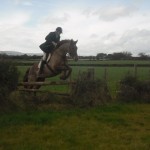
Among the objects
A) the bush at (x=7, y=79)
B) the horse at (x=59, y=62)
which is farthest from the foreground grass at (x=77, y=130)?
the horse at (x=59, y=62)

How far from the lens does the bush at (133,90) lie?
1738 centimetres

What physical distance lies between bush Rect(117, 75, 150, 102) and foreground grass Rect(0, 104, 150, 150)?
8.90 feet

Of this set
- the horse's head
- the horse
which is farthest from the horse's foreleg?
the horse's head

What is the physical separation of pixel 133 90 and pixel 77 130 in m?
7.19

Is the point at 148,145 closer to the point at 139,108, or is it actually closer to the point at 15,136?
the point at 15,136

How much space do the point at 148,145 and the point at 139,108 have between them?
6.34 meters

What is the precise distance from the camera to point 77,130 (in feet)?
35.3

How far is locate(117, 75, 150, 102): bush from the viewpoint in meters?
17.4

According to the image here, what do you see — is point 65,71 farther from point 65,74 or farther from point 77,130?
point 77,130

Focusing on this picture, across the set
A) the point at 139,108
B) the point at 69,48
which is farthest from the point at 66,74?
the point at 139,108

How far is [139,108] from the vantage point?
15469 millimetres

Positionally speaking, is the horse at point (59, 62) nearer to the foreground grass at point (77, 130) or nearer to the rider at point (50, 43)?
the rider at point (50, 43)

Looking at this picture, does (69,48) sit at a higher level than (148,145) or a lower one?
higher

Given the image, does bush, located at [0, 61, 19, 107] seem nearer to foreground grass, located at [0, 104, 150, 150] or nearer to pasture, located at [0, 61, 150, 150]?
pasture, located at [0, 61, 150, 150]
